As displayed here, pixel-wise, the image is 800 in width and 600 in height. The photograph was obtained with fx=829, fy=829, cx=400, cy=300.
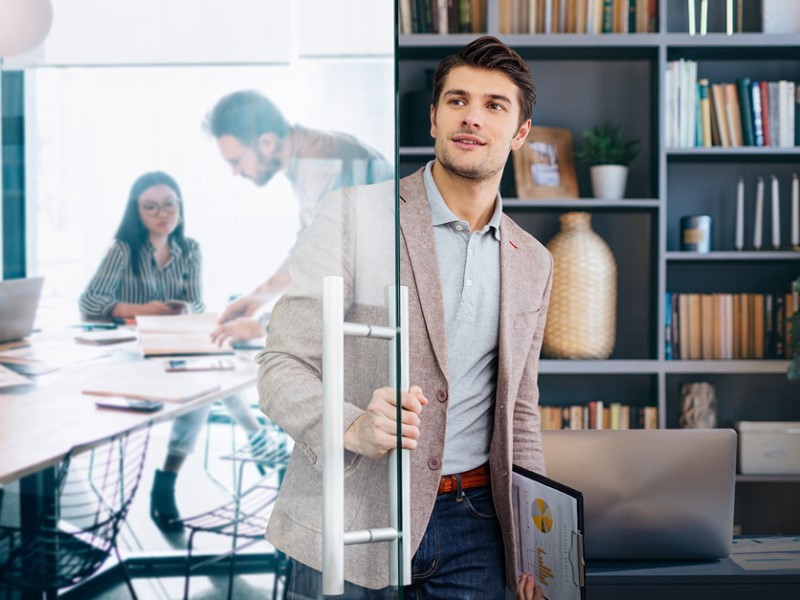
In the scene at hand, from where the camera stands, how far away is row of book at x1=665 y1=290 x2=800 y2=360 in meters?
3.31

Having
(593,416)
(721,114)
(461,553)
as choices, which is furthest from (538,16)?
(461,553)

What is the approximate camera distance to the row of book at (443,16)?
3.29 m

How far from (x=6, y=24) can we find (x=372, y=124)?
377mm

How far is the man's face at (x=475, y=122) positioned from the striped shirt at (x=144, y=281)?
3.21ft

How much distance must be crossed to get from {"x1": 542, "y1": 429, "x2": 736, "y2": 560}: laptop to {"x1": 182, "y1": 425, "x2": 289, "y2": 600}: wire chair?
2.88 feet

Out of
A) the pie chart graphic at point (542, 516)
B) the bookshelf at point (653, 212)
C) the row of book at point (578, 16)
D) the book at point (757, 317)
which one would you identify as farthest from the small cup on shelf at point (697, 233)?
the pie chart graphic at point (542, 516)

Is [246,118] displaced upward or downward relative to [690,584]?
upward

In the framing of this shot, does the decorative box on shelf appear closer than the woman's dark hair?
No

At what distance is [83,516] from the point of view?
2.86ft

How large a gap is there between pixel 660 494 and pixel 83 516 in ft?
3.72

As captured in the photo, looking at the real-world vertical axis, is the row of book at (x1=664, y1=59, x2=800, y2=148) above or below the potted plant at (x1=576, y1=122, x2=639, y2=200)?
above

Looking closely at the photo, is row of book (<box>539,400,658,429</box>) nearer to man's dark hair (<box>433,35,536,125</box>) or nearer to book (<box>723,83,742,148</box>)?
book (<box>723,83,742,148</box>)

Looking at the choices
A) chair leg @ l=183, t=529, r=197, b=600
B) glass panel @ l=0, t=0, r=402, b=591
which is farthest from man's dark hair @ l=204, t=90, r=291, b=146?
chair leg @ l=183, t=529, r=197, b=600

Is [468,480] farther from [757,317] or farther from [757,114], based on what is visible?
[757,114]
